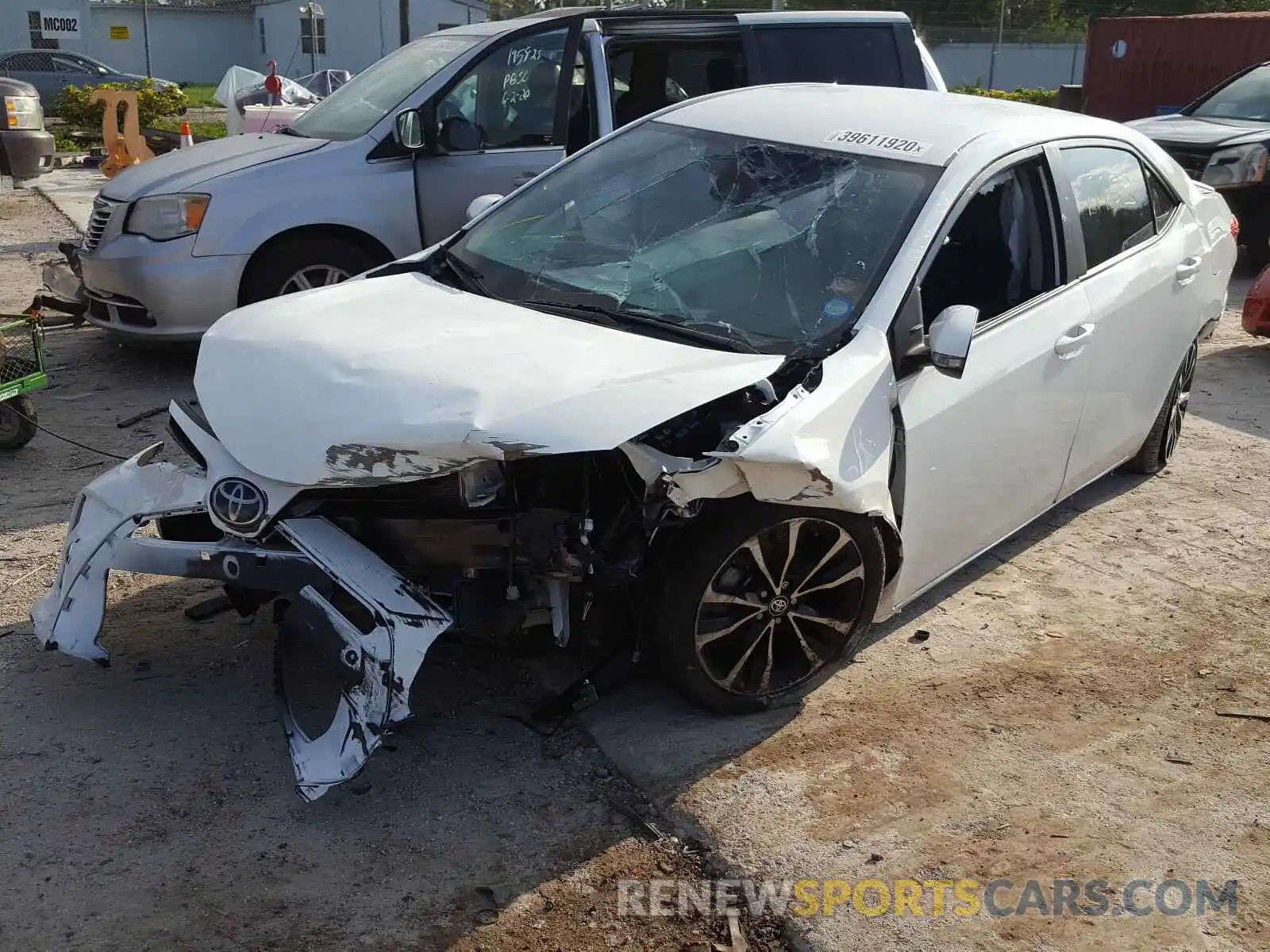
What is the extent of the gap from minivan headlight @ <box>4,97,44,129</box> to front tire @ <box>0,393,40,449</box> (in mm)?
4607

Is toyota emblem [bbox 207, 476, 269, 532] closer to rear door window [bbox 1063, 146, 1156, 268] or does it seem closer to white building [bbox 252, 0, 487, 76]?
rear door window [bbox 1063, 146, 1156, 268]

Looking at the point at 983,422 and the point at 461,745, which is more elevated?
the point at 983,422

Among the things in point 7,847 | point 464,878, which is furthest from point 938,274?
point 7,847

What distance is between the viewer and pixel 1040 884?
321 cm

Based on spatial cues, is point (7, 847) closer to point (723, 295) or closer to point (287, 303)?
point (287, 303)

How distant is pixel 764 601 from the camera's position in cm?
376

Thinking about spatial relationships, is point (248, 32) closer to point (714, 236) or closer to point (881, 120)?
point (881, 120)

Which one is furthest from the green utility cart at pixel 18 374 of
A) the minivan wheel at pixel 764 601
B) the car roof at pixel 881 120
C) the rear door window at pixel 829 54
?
the rear door window at pixel 829 54

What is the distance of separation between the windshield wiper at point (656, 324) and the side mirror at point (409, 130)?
130 inches

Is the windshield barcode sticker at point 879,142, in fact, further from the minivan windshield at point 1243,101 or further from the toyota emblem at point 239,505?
the minivan windshield at point 1243,101

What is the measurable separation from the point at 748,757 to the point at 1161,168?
3.39 meters

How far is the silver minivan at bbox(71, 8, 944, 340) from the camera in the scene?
691 centimetres

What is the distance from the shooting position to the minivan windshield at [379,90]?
24.1ft

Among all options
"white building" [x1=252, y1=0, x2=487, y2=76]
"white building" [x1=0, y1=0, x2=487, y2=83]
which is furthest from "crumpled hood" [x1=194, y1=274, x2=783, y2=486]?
"white building" [x1=252, y1=0, x2=487, y2=76]
